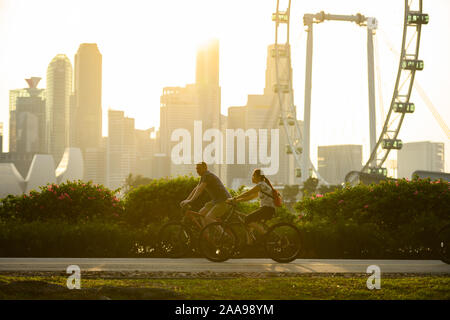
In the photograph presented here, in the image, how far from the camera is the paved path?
1041cm

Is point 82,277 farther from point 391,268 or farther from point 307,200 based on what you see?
point 307,200

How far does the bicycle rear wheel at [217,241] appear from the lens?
11.5 meters

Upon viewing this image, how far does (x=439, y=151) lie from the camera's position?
190m

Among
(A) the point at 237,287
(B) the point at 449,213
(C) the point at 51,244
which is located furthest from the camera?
(B) the point at 449,213

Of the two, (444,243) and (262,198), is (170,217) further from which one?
(444,243)

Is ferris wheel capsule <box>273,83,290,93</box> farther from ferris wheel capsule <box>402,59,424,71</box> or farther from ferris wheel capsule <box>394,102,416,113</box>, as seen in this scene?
ferris wheel capsule <box>402,59,424,71</box>

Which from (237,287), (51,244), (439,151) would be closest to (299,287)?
(237,287)

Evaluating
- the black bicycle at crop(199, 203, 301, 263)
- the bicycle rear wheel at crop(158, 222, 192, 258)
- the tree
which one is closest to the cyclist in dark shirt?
the black bicycle at crop(199, 203, 301, 263)

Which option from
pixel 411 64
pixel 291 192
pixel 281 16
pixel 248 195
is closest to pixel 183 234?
pixel 248 195

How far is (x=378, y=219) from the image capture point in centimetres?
1557

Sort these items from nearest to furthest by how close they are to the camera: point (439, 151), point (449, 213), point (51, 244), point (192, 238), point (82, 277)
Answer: point (82, 277) → point (192, 238) → point (51, 244) → point (449, 213) → point (439, 151)
